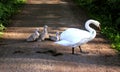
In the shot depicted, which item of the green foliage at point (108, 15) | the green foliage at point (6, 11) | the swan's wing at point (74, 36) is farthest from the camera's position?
the green foliage at point (6, 11)

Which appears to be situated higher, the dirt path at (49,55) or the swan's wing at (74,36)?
the swan's wing at (74,36)

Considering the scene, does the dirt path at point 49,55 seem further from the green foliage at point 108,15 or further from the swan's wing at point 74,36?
the swan's wing at point 74,36

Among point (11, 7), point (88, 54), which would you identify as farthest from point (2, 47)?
point (11, 7)

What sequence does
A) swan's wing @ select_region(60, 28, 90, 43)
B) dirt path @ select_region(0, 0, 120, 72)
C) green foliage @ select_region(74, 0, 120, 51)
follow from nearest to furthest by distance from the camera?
dirt path @ select_region(0, 0, 120, 72)
swan's wing @ select_region(60, 28, 90, 43)
green foliage @ select_region(74, 0, 120, 51)

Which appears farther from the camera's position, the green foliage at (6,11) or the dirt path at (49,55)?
the green foliage at (6,11)

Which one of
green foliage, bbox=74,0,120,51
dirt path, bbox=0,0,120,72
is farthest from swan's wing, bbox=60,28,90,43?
green foliage, bbox=74,0,120,51

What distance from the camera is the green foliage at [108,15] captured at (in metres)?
14.4

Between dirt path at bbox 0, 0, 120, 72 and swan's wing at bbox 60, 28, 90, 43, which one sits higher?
swan's wing at bbox 60, 28, 90, 43

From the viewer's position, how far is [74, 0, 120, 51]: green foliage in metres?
14.4

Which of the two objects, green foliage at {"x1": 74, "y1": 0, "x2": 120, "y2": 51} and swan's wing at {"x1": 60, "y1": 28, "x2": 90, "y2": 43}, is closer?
swan's wing at {"x1": 60, "y1": 28, "x2": 90, "y2": 43}

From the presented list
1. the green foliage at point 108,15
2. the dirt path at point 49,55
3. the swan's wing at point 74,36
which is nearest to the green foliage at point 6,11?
the dirt path at point 49,55

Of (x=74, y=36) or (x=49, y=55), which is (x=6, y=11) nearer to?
(x=49, y=55)

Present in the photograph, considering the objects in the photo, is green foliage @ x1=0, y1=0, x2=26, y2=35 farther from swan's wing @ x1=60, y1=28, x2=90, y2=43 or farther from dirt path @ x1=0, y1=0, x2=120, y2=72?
swan's wing @ x1=60, y1=28, x2=90, y2=43

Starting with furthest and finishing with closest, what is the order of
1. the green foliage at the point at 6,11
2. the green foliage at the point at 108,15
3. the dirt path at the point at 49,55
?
the green foliage at the point at 6,11 < the green foliage at the point at 108,15 < the dirt path at the point at 49,55
